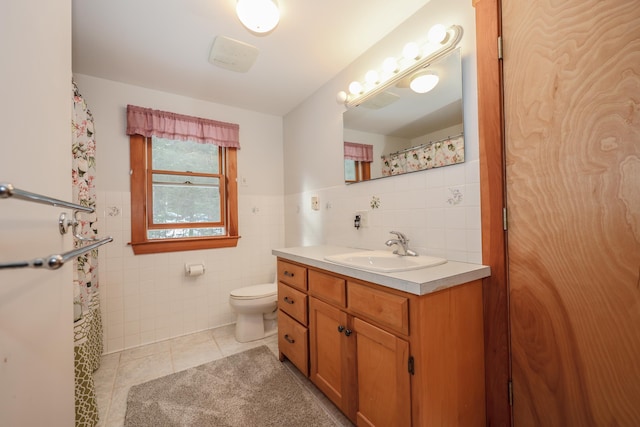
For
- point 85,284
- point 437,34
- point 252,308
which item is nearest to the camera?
point 437,34

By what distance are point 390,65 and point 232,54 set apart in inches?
45.8

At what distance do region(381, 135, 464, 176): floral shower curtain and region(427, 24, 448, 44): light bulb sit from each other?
0.51 metres

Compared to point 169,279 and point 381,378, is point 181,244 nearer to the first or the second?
point 169,279

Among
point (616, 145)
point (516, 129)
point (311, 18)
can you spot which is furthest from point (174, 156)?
point (616, 145)

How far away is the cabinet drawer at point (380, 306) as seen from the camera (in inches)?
40.5

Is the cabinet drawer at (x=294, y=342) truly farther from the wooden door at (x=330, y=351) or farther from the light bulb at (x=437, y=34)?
the light bulb at (x=437, y=34)

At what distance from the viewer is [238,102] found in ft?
8.84

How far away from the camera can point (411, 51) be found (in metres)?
1.49

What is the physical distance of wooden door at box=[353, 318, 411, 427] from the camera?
104 cm

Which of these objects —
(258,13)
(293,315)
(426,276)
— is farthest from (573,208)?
(258,13)

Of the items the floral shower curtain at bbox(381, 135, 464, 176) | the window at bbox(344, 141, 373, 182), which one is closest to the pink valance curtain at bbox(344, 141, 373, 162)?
the window at bbox(344, 141, 373, 182)

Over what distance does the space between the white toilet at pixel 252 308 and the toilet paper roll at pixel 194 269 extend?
41 cm

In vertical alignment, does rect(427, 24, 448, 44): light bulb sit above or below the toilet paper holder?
above

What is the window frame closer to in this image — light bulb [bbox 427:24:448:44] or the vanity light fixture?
the vanity light fixture
